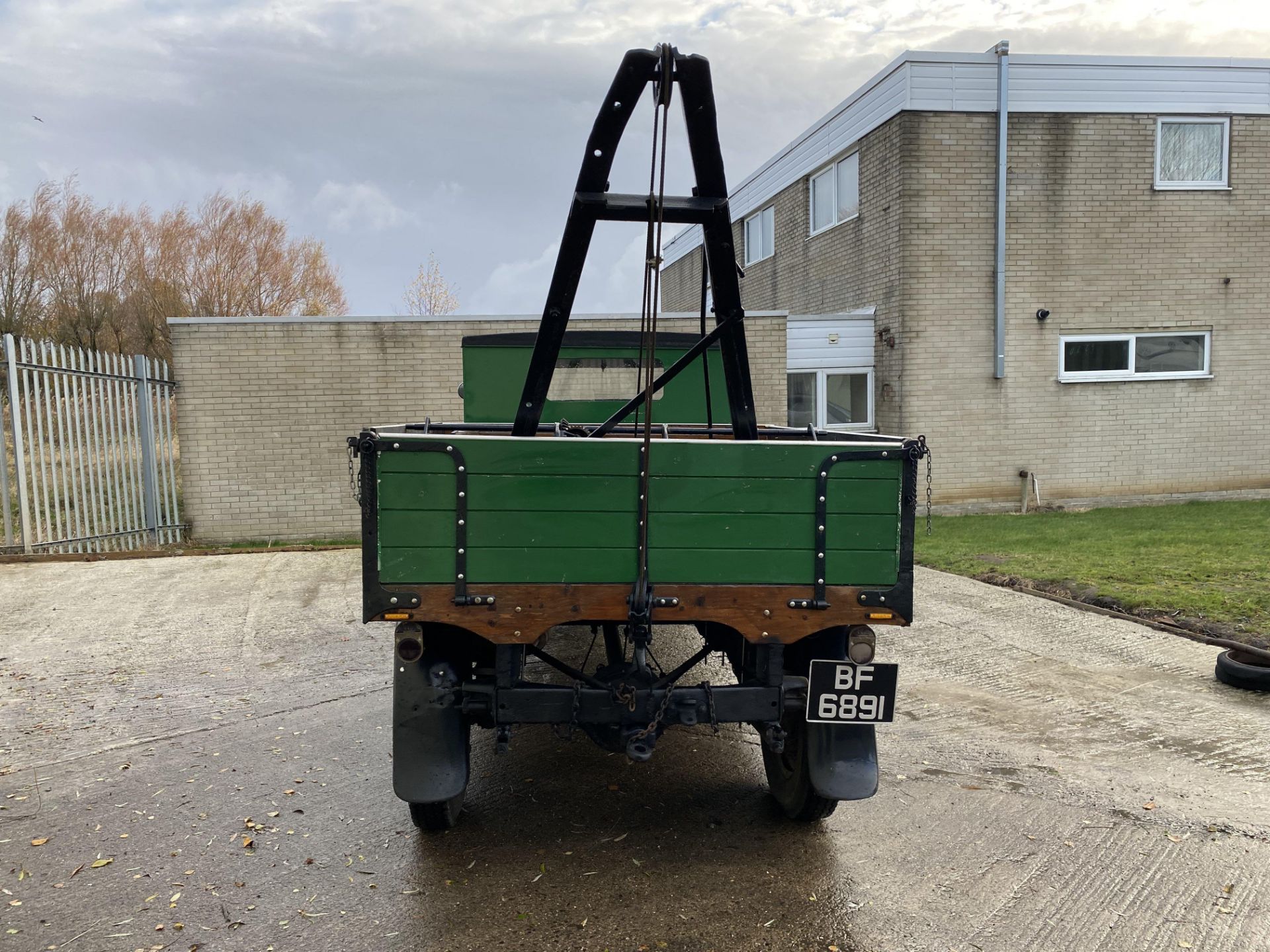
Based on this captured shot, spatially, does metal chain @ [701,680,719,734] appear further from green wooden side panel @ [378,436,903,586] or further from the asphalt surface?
the asphalt surface

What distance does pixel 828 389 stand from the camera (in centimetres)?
1458

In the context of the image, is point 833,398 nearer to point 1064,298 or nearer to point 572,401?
point 1064,298

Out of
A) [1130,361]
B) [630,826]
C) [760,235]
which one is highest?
[760,235]

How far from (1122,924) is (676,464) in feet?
7.16

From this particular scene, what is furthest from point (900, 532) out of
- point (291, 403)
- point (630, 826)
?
point (291, 403)

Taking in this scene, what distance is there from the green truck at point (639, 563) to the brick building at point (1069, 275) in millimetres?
10566

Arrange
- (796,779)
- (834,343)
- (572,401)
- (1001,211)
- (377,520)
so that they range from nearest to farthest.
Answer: (377,520) < (796,779) < (572,401) < (1001,211) < (834,343)

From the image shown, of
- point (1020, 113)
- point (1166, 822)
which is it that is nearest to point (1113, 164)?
point (1020, 113)

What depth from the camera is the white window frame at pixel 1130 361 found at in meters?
13.9

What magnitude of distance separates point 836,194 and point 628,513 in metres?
13.9

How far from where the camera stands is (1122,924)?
312 centimetres

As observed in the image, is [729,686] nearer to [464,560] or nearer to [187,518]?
[464,560]

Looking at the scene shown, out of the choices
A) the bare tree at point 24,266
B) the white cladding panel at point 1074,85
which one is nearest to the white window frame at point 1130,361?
the white cladding panel at point 1074,85

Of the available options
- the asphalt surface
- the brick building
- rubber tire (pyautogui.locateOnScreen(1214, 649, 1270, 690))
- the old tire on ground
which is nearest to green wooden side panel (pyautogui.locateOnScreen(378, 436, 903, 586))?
the old tire on ground
